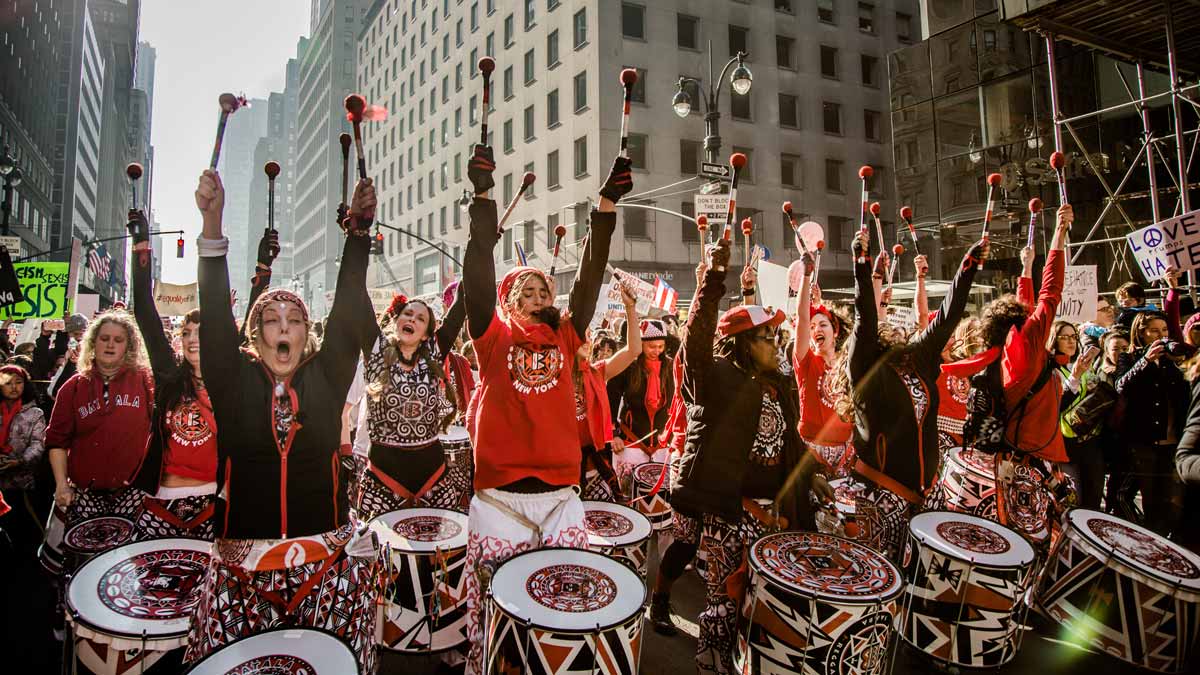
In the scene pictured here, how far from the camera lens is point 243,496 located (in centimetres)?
274

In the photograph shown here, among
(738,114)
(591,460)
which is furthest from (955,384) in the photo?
(738,114)

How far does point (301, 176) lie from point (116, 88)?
86.5ft

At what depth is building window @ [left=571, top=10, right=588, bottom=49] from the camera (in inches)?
1216

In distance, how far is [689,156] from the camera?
30.9m

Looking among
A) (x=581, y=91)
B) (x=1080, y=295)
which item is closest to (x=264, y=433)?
(x=1080, y=295)

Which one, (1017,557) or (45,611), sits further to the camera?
→ (45,611)

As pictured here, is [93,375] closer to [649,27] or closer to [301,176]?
[649,27]

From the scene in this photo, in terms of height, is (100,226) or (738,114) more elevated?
(100,226)

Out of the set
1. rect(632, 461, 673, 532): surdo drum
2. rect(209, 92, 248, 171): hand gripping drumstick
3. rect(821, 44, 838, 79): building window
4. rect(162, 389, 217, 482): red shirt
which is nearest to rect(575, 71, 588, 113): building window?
rect(821, 44, 838, 79): building window

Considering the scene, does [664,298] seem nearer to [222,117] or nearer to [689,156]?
[222,117]

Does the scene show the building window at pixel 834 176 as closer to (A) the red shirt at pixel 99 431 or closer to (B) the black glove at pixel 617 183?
(B) the black glove at pixel 617 183

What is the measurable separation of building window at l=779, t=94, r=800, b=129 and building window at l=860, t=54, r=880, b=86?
4.86m

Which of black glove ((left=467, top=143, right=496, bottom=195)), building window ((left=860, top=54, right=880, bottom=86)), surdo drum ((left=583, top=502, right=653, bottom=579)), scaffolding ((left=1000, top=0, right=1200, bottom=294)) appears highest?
building window ((left=860, top=54, right=880, bottom=86))

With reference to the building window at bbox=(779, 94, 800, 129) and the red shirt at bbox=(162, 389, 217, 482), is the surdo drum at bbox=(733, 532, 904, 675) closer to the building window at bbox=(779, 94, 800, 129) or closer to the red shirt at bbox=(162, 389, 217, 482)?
the red shirt at bbox=(162, 389, 217, 482)
